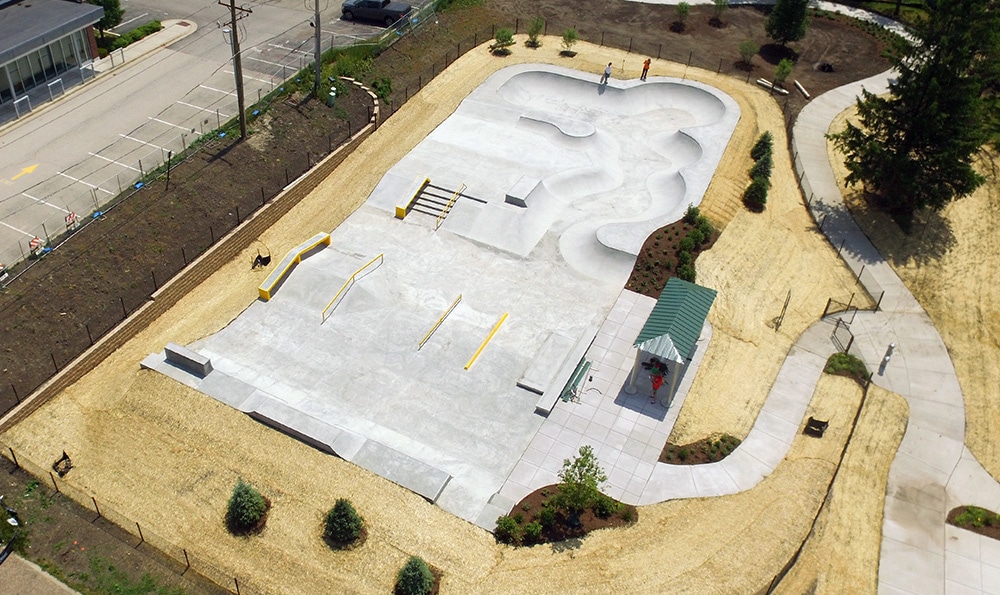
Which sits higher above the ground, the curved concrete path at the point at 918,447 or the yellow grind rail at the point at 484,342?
the curved concrete path at the point at 918,447

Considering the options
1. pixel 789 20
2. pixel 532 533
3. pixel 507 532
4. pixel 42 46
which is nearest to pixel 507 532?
pixel 507 532

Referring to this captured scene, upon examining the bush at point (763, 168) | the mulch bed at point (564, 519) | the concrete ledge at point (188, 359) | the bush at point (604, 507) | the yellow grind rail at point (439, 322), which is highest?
the bush at point (763, 168)

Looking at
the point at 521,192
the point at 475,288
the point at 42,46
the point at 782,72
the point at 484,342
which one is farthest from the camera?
the point at 782,72

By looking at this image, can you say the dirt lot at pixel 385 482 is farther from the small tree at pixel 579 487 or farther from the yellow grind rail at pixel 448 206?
the yellow grind rail at pixel 448 206

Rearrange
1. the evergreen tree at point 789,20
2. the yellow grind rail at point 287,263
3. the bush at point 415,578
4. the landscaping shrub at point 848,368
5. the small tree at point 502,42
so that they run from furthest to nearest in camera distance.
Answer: the small tree at point 502,42 → the evergreen tree at point 789,20 → the yellow grind rail at point 287,263 → the landscaping shrub at point 848,368 → the bush at point 415,578

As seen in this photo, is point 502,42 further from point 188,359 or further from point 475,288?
point 188,359

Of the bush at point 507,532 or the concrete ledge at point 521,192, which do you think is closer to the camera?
the bush at point 507,532

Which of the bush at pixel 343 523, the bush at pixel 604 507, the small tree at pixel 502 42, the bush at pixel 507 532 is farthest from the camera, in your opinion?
the small tree at pixel 502 42

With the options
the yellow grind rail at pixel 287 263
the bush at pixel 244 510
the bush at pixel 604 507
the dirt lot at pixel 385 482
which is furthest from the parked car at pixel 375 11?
the bush at pixel 604 507
